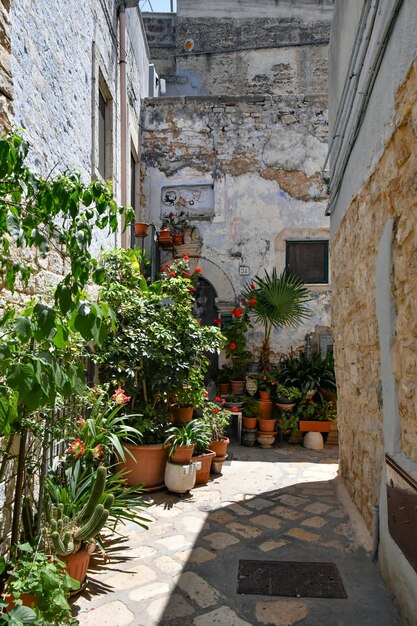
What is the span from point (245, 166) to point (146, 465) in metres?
5.66

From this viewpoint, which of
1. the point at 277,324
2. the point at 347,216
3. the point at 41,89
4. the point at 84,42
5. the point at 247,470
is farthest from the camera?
the point at 277,324

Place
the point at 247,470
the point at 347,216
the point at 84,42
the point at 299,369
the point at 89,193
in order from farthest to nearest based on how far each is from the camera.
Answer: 1. the point at 299,369
2. the point at 247,470
3. the point at 84,42
4. the point at 347,216
5. the point at 89,193

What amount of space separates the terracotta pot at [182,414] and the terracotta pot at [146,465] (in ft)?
2.15

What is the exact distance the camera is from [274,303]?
7559 mm

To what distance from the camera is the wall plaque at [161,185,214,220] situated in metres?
8.55

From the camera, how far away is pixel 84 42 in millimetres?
4801

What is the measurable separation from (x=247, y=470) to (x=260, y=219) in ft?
14.7

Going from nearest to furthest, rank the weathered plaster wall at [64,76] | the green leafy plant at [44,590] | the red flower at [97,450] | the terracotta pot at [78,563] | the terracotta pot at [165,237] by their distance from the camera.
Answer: the green leafy plant at [44,590]
the terracotta pot at [78,563]
the weathered plaster wall at [64,76]
the red flower at [97,450]
the terracotta pot at [165,237]

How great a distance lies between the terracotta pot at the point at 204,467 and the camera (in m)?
4.96

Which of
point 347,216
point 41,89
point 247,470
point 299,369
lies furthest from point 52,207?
point 299,369

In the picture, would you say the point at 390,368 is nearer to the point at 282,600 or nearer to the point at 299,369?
the point at 282,600

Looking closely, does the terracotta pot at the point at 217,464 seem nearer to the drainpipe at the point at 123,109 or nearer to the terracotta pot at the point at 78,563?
the terracotta pot at the point at 78,563

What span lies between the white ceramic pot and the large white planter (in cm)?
260

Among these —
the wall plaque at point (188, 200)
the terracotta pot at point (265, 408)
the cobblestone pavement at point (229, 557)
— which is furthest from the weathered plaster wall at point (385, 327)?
the wall plaque at point (188, 200)
